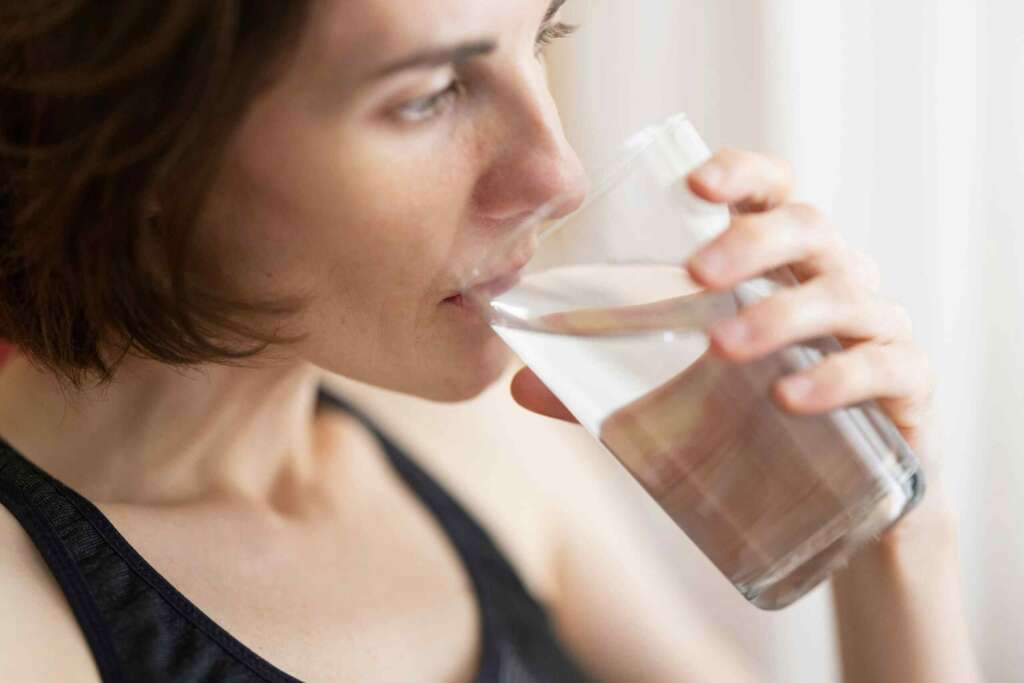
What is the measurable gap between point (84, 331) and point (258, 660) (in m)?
0.30

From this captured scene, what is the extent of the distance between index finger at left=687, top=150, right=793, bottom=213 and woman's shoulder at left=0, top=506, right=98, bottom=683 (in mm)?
570

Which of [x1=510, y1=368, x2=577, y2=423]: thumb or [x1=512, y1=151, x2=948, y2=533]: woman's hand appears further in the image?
[x1=510, y1=368, x2=577, y2=423]: thumb

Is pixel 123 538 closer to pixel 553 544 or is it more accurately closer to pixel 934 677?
pixel 553 544

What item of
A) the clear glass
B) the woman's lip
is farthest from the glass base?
the woman's lip

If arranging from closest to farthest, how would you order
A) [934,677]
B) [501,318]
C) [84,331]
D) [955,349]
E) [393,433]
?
[501,318] → [84,331] → [934,677] → [393,433] → [955,349]

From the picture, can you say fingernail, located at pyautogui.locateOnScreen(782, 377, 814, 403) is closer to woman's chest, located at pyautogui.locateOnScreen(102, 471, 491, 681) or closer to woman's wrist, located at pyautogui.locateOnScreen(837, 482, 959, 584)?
woman's wrist, located at pyautogui.locateOnScreen(837, 482, 959, 584)

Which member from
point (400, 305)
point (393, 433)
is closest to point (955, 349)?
point (393, 433)

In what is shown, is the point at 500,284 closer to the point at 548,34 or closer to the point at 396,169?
the point at 396,169

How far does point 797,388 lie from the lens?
70cm

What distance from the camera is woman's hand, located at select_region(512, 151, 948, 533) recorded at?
695 mm

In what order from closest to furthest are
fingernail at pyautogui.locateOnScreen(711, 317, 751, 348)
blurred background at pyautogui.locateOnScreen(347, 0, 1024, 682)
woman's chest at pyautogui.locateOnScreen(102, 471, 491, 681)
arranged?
1. fingernail at pyautogui.locateOnScreen(711, 317, 751, 348)
2. woman's chest at pyautogui.locateOnScreen(102, 471, 491, 681)
3. blurred background at pyautogui.locateOnScreen(347, 0, 1024, 682)

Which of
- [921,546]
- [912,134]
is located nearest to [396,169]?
[921,546]

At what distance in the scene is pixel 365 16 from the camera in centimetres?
74

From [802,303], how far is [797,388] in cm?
6
